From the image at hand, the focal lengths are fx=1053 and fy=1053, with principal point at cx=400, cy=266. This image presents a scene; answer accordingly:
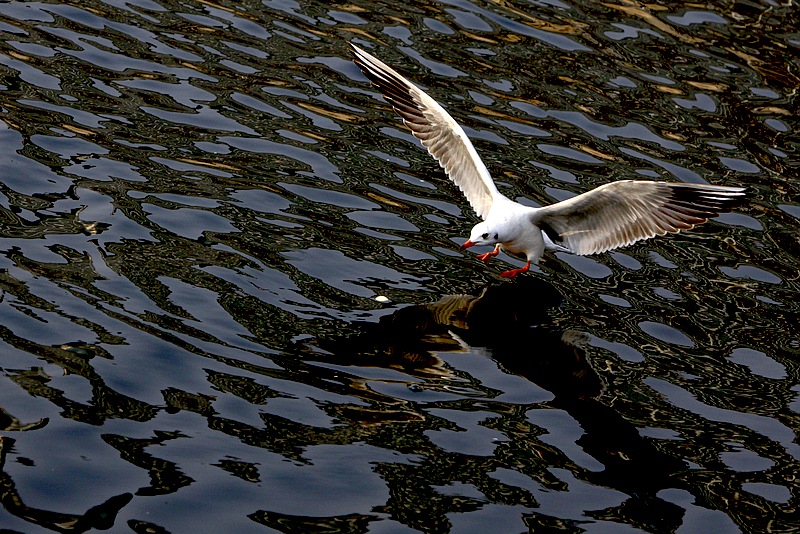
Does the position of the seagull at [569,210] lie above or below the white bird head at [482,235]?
above

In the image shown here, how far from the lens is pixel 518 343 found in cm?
799

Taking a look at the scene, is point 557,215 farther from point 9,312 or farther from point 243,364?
point 9,312

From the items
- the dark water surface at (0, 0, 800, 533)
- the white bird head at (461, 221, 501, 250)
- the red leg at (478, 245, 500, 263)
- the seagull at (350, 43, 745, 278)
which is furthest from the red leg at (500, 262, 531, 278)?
the white bird head at (461, 221, 501, 250)

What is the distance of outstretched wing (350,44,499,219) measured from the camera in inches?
372

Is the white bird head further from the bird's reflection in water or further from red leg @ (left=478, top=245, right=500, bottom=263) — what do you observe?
red leg @ (left=478, top=245, right=500, bottom=263)

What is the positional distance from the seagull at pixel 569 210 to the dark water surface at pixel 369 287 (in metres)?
0.34

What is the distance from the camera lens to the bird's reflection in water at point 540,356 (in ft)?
21.1

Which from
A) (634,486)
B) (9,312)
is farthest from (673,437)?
(9,312)

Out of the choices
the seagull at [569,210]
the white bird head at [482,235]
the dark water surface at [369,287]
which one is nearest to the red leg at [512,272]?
the seagull at [569,210]

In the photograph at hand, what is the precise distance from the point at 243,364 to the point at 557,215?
11.0 feet

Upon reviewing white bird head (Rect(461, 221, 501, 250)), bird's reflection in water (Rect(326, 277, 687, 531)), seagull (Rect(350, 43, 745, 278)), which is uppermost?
seagull (Rect(350, 43, 745, 278))

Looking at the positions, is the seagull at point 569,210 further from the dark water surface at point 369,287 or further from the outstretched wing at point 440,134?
the dark water surface at point 369,287

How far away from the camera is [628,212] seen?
8875mm

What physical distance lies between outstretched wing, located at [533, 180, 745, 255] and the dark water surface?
0.40m
